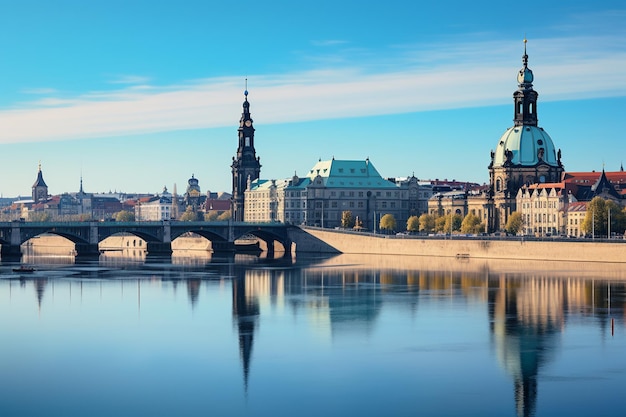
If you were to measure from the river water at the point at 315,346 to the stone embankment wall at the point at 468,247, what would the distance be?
1649cm

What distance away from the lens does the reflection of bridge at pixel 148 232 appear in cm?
13138

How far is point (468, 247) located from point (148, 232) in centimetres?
4255

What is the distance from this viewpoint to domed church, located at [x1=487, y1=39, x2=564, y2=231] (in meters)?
163

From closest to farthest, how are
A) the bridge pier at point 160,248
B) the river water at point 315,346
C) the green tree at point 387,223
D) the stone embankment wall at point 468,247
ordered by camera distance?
the river water at point 315,346
the stone embankment wall at point 468,247
the bridge pier at point 160,248
the green tree at point 387,223

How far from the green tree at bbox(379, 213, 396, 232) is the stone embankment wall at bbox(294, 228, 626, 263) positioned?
23955mm

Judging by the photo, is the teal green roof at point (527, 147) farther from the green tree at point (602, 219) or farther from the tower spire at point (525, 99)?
the green tree at point (602, 219)

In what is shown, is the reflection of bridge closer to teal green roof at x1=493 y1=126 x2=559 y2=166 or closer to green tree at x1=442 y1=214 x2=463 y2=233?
green tree at x1=442 y1=214 x2=463 y2=233

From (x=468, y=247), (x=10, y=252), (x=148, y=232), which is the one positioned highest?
(x=148, y=232)

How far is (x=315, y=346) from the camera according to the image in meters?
54.2

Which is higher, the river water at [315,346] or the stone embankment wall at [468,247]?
the stone embankment wall at [468,247]

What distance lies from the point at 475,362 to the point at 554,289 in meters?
32.7

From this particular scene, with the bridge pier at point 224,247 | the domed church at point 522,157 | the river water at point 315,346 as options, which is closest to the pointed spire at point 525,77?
the domed church at point 522,157

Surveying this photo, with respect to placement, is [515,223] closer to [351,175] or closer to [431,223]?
[431,223]

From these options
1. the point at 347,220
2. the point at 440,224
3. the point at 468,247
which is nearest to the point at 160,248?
the point at 347,220
